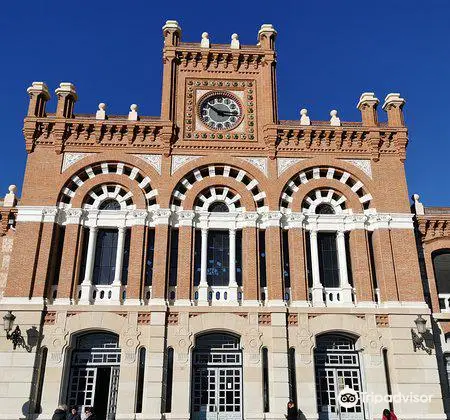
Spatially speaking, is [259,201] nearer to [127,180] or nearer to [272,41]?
[127,180]

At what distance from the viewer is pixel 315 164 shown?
75.0ft

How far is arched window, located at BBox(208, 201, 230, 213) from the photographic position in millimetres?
22422

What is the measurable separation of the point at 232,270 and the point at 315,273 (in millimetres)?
3401

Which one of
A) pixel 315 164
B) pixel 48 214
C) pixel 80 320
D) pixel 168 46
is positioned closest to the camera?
pixel 80 320

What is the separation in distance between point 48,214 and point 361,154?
1366cm

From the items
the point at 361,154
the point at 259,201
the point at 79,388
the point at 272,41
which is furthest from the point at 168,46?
the point at 79,388

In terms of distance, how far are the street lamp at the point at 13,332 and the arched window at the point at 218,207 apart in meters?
8.78

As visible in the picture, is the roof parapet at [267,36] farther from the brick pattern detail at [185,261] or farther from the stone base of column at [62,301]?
the stone base of column at [62,301]

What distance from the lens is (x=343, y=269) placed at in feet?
70.5

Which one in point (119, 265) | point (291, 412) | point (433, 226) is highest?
point (433, 226)

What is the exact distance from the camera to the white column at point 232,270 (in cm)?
2073

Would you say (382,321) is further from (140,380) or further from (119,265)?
(119,265)

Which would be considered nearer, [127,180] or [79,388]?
[79,388]

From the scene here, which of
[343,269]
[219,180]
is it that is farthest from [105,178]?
[343,269]
